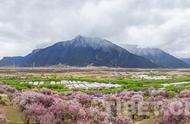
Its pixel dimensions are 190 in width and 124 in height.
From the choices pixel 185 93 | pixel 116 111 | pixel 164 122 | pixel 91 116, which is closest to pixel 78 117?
pixel 91 116

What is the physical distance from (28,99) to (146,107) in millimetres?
10335

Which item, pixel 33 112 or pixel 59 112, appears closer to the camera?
pixel 59 112

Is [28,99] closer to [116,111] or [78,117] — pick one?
[78,117]

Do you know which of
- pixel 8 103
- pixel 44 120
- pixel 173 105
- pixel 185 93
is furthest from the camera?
pixel 185 93

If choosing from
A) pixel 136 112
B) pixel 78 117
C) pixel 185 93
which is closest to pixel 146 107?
pixel 136 112

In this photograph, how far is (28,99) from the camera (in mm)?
20203

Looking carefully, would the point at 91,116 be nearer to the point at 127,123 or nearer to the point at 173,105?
the point at 127,123

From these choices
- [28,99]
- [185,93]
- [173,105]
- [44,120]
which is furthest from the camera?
[185,93]

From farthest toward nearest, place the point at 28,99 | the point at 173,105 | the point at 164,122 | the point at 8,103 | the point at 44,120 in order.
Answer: the point at 8,103 < the point at 28,99 < the point at 173,105 < the point at 164,122 < the point at 44,120

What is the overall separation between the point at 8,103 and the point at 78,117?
1071 cm

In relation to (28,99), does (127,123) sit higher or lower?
lower

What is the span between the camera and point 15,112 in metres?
21.0

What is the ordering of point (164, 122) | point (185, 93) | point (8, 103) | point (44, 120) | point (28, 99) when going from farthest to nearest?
point (185, 93) → point (8, 103) → point (28, 99) → point (164, 122) → point (44, 120)

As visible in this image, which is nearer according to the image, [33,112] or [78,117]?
[78,117]
